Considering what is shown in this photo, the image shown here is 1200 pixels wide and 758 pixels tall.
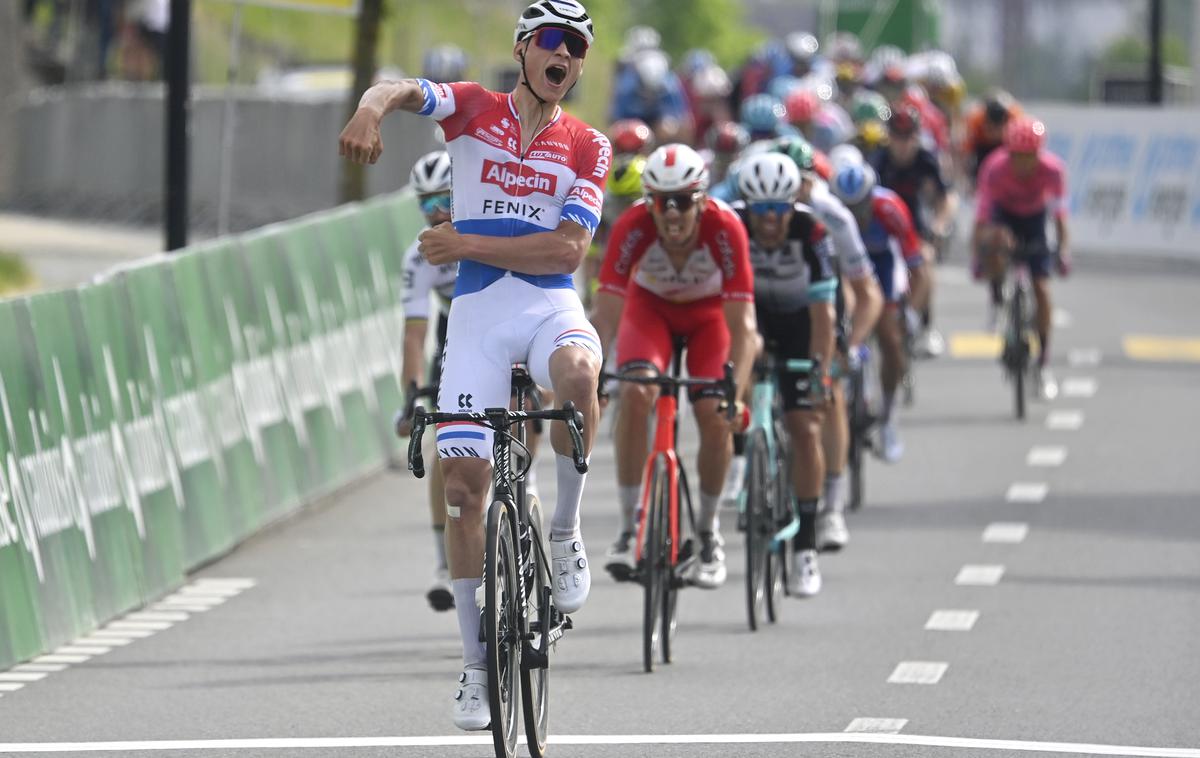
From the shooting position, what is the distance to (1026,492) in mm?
16219

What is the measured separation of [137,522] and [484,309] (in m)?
4.28

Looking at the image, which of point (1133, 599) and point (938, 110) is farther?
point (938, 110)

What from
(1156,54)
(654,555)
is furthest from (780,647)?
(1156,54)

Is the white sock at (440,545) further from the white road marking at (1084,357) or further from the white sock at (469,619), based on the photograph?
the white road marking at (1084,357)

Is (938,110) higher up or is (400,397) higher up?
(938,110)

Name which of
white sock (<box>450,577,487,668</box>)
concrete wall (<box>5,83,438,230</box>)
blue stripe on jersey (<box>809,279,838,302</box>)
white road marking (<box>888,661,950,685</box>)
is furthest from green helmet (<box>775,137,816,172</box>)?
concrete wall (<box>5,83,438,230</box>)

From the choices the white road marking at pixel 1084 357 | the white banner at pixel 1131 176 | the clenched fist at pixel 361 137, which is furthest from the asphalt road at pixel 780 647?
the white banner at pixel 1131 176

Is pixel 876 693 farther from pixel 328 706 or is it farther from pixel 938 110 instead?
pixel 938 110

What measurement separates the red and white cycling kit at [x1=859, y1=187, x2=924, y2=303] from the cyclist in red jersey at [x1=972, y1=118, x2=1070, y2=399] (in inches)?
125

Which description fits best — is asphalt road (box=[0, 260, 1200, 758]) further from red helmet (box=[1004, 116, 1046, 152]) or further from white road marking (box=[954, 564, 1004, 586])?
red helmet (box=[1004, 116, 1046, 152])

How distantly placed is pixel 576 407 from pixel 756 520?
320cm

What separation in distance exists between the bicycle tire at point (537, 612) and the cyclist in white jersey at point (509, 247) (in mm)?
198

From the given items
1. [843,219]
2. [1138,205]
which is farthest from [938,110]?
[843,219]

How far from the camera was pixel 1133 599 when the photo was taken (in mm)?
12547
